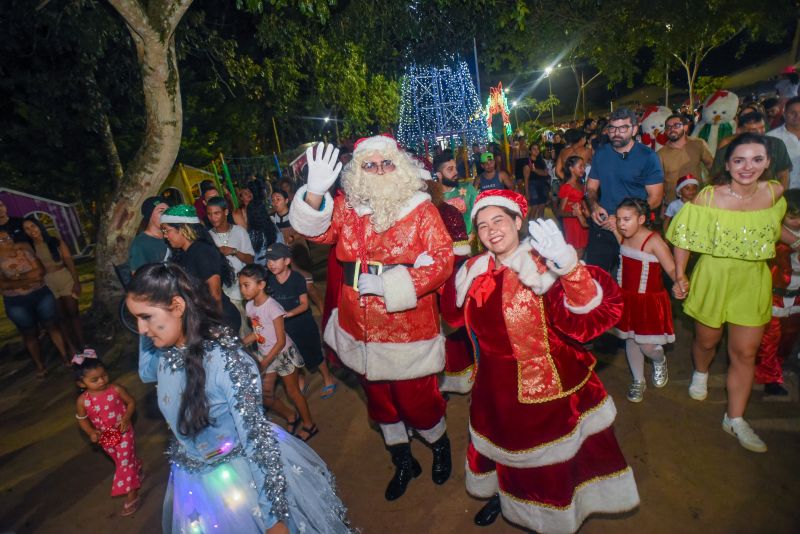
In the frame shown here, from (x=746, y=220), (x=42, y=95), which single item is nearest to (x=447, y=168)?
(x=746, y=220)

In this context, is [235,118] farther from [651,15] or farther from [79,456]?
[79,456]

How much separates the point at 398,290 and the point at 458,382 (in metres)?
1.59

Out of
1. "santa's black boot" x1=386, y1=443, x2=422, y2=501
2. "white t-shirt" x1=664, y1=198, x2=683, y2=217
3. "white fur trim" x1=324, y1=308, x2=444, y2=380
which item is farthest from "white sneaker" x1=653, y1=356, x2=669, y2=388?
"santa's black boot" x1=386, y1=443, x2=422, y2=501

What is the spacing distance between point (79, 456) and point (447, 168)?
15.0ft

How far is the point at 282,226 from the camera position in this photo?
6375 millimetres

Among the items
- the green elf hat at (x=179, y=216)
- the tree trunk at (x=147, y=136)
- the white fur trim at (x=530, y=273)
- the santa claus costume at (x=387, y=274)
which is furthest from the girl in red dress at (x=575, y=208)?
the tree trunk at (x=147, y=136)

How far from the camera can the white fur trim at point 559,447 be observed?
2.23m

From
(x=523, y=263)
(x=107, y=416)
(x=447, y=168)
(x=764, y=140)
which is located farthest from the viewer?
(x=447, y=168)

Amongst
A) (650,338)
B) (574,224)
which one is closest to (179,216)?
(650,338)

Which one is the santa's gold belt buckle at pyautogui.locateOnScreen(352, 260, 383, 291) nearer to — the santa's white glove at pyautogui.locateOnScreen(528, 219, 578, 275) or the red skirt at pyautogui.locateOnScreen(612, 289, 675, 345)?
the santa's white glove at pyautogui.locateOnScreen(528, 219, 578, 275)

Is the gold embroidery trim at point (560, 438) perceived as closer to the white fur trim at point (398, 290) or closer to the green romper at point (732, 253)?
the white fur trim at point (398, 290)

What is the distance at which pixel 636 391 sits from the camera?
3664 millimetres

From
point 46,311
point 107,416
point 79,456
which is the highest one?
point 46,311

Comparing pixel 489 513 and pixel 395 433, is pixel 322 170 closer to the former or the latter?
pixel 395 433
